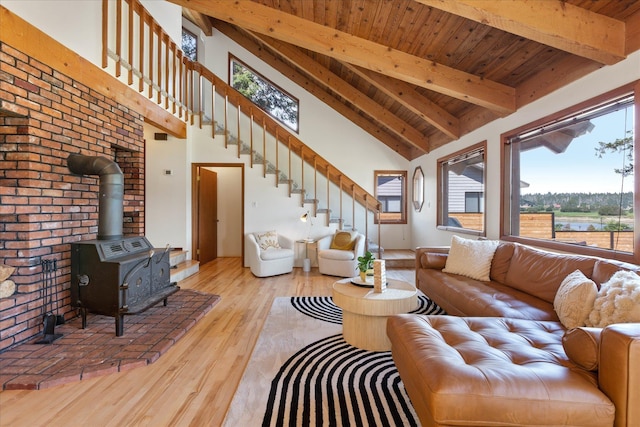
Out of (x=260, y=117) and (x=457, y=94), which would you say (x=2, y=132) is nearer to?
(x=260, y=117)

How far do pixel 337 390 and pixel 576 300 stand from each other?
1633mm

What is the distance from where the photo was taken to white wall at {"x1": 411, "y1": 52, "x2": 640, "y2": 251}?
8.00 feet

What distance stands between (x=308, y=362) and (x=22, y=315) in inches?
92.0

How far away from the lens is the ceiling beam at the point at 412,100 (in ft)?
14.6

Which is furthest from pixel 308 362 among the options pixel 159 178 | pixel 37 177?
pixel 159 178

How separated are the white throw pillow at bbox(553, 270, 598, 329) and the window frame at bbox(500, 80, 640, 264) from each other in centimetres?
59

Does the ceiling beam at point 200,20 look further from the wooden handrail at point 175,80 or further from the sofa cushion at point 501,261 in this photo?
the sofa cushion at point 501,261

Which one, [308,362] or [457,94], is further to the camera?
[457,94]

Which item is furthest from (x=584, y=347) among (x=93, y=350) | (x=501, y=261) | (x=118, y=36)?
(x=118, y=36)

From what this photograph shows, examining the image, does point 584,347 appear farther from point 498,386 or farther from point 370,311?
point 370,311

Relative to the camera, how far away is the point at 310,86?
278 inches

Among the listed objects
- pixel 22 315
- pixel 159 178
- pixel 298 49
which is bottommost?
pixel 22 315

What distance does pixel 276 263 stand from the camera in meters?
5.07

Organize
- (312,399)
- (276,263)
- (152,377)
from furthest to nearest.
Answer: (276,263) → (152,377) → (312,399)
